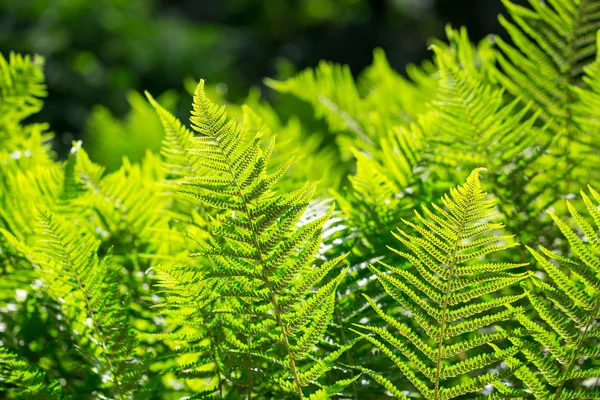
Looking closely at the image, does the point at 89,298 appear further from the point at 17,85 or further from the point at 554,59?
the point at 554,59

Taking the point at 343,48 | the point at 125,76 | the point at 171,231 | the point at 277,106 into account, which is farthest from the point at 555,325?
the point at 343,48

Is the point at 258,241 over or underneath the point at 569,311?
over

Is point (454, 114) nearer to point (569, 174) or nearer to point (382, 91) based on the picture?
point (569, 174)

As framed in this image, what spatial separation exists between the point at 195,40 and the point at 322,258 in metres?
4.45

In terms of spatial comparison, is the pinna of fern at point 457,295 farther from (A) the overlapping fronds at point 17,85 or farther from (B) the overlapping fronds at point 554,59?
(A) the overlapping fronds at point 17,85

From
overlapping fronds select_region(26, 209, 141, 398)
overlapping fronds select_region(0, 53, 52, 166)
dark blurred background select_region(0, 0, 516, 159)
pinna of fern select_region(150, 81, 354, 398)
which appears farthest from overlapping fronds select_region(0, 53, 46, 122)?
dark blurred background select_region(0, 0, 516, 159)

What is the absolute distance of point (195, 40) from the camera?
4789 mm

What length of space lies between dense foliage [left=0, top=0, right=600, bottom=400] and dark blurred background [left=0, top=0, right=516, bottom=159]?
1.93 m

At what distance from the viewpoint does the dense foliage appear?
1.56 feet

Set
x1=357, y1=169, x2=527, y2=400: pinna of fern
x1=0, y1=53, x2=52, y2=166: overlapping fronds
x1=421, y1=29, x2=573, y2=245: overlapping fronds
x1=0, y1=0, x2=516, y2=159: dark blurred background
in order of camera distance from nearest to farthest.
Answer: x1=357, y1=169, x2=527, y2=400: pinna of fern
x1=421, y1=29, x2=573, y2=245: overlapping fronds
x1=0, y1=53, x2=52, y2=166: overlapping fronds
x1=0, y1=0, x2=516, y2=159: dark blurred background

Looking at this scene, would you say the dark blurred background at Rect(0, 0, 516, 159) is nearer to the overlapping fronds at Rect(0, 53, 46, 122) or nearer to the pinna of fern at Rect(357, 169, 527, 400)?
the overlapping fronds at Rect(0, 53, 46, 122)

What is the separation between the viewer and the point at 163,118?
617 millimetres

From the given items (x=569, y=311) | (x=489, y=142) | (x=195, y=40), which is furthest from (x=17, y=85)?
(x=195, y=40)

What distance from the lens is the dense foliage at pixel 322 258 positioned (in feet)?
1.56
